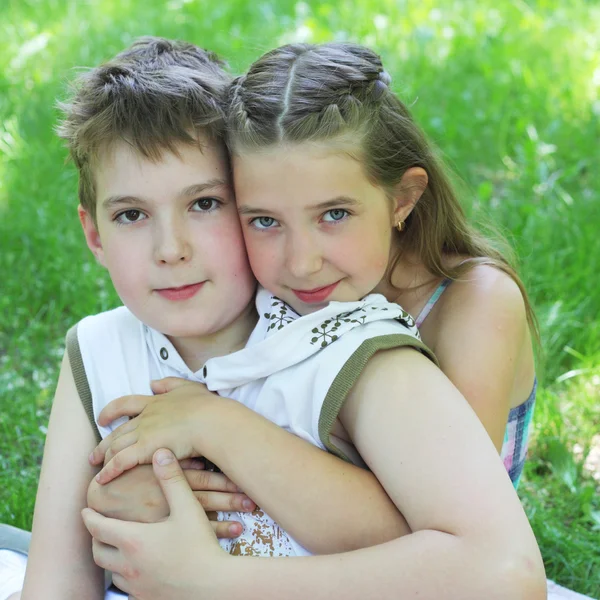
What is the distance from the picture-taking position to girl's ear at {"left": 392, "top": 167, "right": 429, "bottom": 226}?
2262 millimetres

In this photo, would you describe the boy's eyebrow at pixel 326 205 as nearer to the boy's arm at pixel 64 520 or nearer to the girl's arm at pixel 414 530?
the girl's arm at pixel 414 530

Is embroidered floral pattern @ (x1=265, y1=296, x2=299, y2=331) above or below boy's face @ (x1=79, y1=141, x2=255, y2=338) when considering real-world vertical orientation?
below

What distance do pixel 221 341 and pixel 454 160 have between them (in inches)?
102

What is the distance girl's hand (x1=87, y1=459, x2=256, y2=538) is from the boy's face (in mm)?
330

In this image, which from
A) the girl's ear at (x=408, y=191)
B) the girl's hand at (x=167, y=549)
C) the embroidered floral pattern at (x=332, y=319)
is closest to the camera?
the girl's hand at (x=167, y=549)

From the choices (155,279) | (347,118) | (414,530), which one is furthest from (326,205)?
(414,530)

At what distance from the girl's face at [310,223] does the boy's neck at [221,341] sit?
6.4 inches

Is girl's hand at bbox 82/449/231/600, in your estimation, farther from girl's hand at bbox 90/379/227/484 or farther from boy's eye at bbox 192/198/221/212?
boy's eye at bbox 192/198/221/212

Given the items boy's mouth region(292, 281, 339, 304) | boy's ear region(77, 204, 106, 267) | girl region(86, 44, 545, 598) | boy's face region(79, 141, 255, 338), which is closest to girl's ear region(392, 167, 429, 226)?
girl region(86, 44, 545, 598)

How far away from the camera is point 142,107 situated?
2105 mm

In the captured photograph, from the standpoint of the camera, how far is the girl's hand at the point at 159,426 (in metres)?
2.04

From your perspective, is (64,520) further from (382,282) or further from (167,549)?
(382,282)

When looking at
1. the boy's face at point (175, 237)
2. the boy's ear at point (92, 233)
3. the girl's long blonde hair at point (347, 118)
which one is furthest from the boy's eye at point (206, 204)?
the boy's ear at point (92, 233)

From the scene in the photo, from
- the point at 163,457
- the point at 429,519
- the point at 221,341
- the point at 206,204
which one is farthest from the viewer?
the point at 221,341
